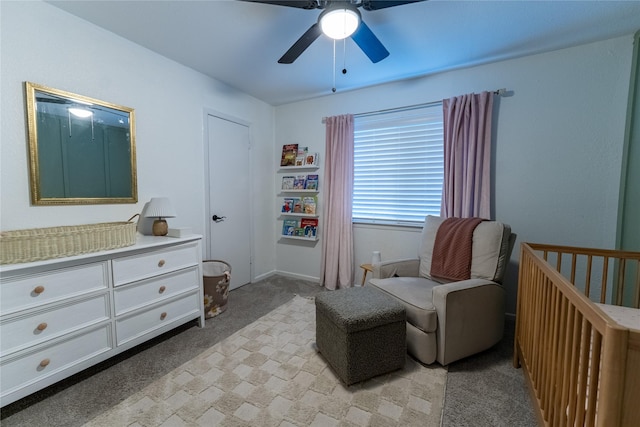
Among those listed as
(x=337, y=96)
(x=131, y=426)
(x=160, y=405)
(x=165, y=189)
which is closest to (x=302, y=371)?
(x=160, y=405)

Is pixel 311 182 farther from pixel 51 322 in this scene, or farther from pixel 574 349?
pixel 574 349

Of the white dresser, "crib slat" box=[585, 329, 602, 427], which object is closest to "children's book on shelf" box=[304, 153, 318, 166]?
the white dresser

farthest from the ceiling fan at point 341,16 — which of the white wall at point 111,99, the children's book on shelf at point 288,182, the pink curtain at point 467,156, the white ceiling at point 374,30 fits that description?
the children's book on shelf at point 288,182

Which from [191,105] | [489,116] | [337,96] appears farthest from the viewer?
[337,96]

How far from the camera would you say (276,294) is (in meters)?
3.04

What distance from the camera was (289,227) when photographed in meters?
3.59

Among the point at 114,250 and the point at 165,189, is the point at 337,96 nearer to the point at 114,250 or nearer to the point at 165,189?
the point at 165,189

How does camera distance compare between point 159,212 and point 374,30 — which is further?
point 159,212

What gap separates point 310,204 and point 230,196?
0.98 metres

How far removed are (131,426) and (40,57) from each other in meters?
2.24

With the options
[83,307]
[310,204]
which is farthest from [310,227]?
[83,307]

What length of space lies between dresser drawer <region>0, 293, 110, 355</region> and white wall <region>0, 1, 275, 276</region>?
0.62 m

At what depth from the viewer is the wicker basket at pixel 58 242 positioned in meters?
1.34

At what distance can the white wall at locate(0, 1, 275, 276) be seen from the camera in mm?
1591
